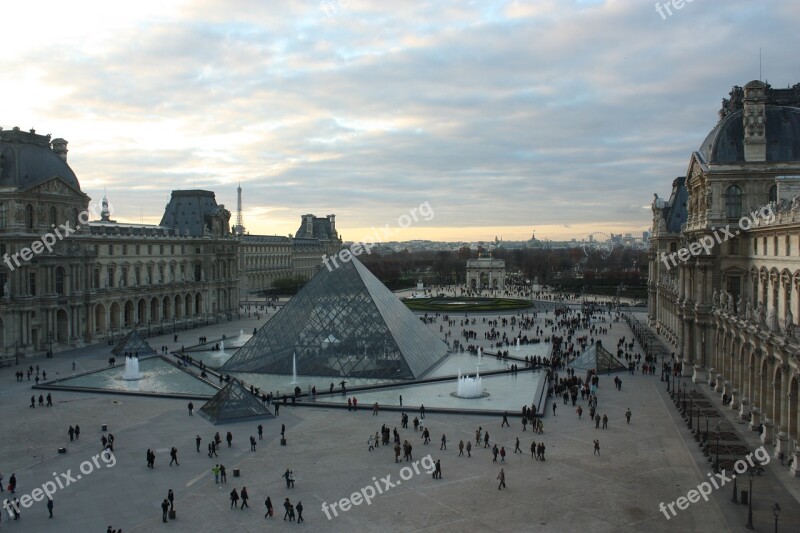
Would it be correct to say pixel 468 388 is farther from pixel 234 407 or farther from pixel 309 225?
pixel 309 225

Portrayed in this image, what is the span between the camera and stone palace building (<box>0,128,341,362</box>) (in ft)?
145

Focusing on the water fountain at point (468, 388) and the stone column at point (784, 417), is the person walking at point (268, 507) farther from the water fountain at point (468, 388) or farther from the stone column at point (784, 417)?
the stone column at point (784, 417)

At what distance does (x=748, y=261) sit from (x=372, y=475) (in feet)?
68.0

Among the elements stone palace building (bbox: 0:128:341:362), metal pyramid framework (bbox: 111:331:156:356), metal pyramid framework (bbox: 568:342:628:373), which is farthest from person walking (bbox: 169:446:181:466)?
stone palace building (bbox: 0:128:341:362)

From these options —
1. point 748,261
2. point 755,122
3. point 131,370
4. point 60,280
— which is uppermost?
point 755,122

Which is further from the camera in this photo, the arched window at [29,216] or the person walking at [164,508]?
the arched window at [29,216]

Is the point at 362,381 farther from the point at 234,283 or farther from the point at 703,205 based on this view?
the point at 234,283

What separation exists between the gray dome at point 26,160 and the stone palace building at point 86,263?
0.21 feet

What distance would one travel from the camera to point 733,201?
3412 centimetres

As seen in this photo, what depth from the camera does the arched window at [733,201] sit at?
111ft

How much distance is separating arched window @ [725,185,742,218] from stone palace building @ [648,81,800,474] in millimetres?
47

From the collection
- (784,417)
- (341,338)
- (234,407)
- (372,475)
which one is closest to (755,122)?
(784,417)

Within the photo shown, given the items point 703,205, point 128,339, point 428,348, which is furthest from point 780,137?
point 128,339

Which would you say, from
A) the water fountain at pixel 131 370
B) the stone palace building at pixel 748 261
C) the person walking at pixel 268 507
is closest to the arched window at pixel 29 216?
the water fountain at pixel 131 370
